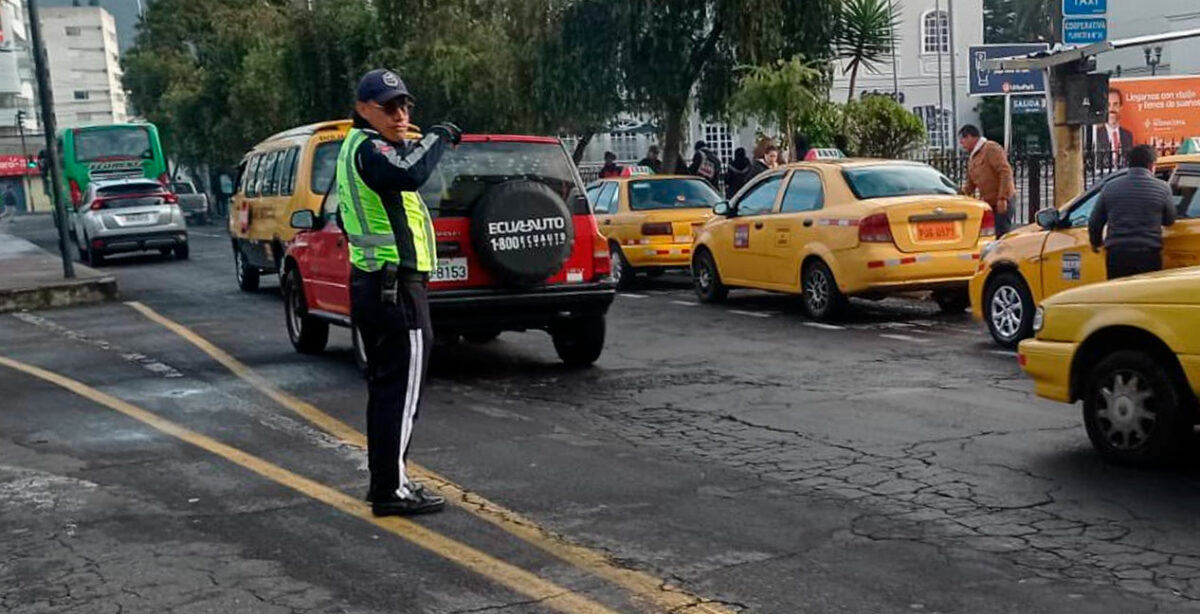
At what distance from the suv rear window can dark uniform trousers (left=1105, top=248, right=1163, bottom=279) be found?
13.1 ft

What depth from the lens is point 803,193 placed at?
1447 centimetres

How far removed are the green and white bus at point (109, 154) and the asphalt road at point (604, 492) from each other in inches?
1105

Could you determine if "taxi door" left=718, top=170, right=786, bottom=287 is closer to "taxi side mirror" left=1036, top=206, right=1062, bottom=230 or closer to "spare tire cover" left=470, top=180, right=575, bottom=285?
"taxi side mirror" left=1036, top=206, right=1062, bottom=230

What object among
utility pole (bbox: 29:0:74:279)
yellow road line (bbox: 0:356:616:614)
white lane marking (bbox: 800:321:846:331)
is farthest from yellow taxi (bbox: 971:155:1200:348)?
utility pole (bbox: 29:0:74:279)

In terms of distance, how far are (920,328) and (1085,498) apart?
6714 mm

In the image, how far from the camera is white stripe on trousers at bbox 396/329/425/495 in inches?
254

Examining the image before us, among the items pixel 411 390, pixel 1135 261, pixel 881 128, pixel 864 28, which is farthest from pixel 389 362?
pixel 864 28

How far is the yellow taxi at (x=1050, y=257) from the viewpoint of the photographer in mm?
10586

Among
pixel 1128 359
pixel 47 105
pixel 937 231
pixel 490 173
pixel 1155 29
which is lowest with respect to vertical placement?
pixel 1128 359

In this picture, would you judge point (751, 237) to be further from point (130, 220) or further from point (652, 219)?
point (130, 220)

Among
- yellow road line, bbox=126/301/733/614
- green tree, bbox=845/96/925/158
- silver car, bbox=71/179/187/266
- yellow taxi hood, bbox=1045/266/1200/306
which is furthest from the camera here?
silver car, bbox=71/179/187/266

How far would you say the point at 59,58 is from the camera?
123m

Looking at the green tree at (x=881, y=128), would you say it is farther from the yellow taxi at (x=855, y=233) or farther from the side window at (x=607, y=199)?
the yellow taxi at (x=855, y=233)

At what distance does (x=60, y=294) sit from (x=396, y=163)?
1361cm
